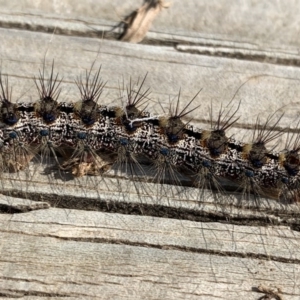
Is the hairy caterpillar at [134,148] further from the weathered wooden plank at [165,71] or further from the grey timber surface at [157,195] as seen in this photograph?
the weathered wooden plank at [165,71]

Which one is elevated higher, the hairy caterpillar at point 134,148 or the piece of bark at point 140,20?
the piece of bark at point 140,20

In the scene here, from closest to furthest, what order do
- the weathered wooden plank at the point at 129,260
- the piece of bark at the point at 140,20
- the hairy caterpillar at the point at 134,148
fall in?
1. the weathered wooden plank at the point at 129,260
2. the hairy caterpillar at the point at 134,148
3. the piece of bark at the point at 140,20

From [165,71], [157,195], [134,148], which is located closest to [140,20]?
[165,71]

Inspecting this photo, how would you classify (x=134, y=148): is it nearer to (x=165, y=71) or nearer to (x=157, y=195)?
(x=157, y=195)

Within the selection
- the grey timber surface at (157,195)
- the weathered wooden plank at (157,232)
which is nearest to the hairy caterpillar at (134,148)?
the grey timber surface at (157,195)

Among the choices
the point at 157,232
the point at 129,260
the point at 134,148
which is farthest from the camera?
the point at 134,148

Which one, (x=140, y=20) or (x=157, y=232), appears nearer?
(x=157, y=232)

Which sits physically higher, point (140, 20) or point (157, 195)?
point (140, 20)

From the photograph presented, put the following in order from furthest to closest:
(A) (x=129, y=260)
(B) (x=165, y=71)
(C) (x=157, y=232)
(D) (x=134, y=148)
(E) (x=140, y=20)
→ (E) (x=140, y=20) → (B) (x=165, y=71) → (D) (x=134, y=148) → (C) (x=157, y=232) → (A) (x=129, y=260)
